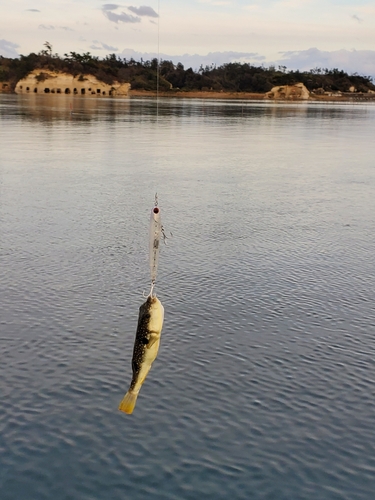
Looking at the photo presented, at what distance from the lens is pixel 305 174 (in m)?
56.3

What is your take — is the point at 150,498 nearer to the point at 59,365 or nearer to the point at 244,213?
the point at 59,365

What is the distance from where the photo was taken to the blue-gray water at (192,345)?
15.3 m

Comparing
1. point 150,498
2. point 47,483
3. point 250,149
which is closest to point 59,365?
point 47,483

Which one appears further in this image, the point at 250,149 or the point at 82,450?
the point at 250,149

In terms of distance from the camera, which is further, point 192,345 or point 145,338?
point 192,345

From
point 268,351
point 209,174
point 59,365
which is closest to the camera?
point 59,365

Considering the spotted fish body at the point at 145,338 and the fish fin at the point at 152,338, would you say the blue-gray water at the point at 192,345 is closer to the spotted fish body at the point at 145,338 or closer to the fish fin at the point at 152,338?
the spotted fish body at the point at 145,338

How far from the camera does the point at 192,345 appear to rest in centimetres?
2156

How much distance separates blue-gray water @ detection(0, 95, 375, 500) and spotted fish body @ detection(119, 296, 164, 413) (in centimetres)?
419

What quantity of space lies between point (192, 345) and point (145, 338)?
36.5ft

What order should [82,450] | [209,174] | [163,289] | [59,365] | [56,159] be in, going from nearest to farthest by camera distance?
[82,450] → [59,365] → [163,289] → [209,174] → [56,159]

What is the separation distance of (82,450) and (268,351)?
300 inches

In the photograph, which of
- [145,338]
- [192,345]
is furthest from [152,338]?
[192,345]

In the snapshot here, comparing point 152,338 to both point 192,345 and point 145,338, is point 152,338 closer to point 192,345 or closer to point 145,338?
point 145,338
